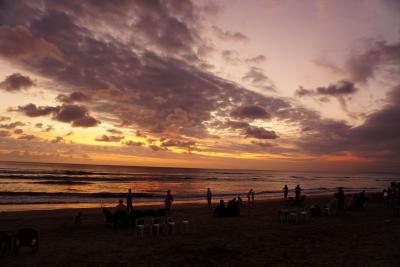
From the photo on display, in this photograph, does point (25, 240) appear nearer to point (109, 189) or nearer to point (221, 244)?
point (221, 244)

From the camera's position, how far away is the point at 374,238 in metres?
14.0

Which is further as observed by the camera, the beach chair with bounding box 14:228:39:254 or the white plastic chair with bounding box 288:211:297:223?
the white plastic chair with bounding box 288:211:297:223

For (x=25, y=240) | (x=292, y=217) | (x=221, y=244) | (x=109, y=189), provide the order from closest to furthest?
(x=25, y=240)
(x=221, y=244)
(x=292, y=217)
(x=109, y=189)

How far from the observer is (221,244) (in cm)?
1263

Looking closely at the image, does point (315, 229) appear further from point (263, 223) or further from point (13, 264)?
point (13, 264)

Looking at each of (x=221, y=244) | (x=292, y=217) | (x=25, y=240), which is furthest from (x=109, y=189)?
(x=221, y=244)

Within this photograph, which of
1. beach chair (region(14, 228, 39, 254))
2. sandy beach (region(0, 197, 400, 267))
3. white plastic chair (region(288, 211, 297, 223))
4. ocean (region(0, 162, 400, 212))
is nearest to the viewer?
sandy beach (region(0, 197, 400, 267))

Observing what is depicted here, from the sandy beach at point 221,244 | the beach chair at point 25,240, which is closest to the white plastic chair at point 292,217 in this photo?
the sandy beach at point 221,244

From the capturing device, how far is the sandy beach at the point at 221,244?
34.2ft

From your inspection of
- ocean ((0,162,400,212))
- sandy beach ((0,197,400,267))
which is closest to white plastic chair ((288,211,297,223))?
sandy beach ((0,197,400,267))

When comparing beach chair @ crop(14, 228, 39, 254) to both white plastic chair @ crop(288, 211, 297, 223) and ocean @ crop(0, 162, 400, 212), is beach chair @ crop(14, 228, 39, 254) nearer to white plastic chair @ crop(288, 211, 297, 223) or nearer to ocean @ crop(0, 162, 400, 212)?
white plastic chair @ crop(288, 211, 297, 223)

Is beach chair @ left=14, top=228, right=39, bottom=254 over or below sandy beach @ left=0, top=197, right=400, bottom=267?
over

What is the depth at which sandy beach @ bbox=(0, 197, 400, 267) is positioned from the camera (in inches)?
410

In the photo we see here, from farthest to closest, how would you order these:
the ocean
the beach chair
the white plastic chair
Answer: the ocean < the white plastic chair < the beach chair
